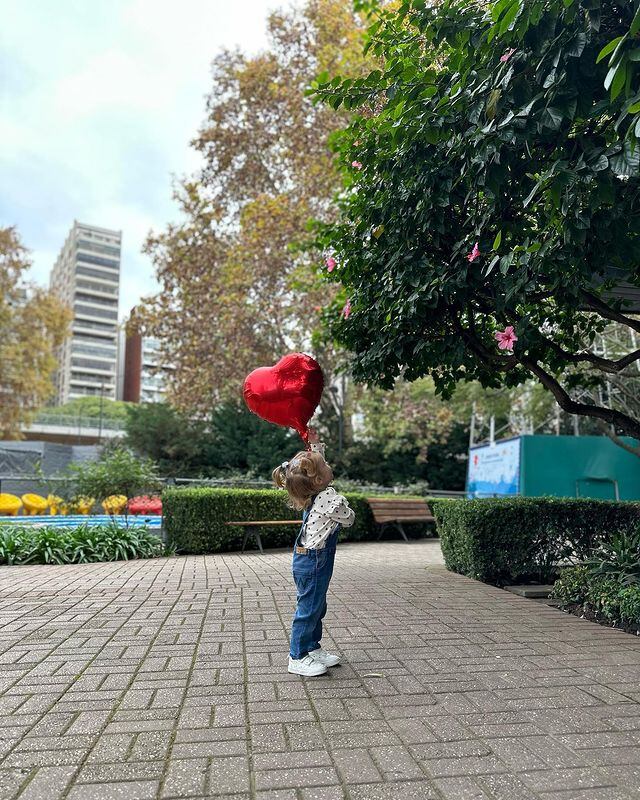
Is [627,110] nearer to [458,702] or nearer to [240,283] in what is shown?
[458,702]

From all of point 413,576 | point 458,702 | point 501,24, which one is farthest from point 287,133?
point 458,702

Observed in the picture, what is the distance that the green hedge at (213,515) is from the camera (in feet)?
34.8

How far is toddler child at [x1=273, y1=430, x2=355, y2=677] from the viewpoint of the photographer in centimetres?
394

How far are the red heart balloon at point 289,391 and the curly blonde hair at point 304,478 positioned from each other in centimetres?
36

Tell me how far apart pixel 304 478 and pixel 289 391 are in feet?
2.23

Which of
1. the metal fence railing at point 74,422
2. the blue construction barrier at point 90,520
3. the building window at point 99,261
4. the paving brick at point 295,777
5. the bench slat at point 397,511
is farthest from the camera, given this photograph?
the building window at point 99,261

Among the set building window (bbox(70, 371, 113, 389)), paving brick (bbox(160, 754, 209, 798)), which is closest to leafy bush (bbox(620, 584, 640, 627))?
paving brick (bbox(160, 754, 209, 798))

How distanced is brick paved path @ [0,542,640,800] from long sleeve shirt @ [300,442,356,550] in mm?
811

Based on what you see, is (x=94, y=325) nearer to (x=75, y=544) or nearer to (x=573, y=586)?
(x=75, y=544)

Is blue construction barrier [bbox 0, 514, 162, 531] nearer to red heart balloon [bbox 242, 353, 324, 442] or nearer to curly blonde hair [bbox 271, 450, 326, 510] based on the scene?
red heart balloon [bbox 242, 353, 324, 442]

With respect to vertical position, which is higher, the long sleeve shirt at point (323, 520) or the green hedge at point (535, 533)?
the long sleeve shirt at point (323, 520)

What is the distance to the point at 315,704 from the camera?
3439mm

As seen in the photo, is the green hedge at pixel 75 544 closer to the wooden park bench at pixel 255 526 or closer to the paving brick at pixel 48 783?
the wooden park bench at pixel 255 526

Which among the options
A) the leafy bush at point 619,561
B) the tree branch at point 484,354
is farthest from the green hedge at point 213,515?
the leafy bush at point 619,561
